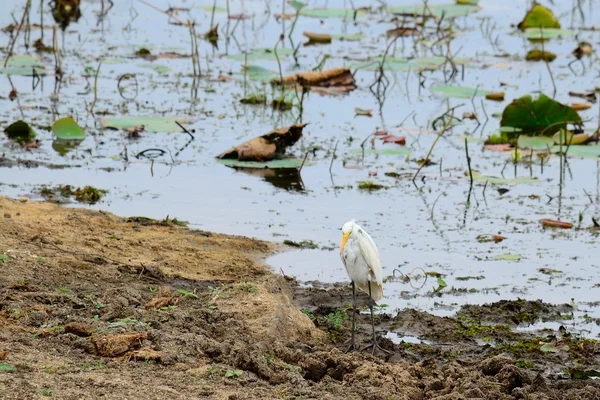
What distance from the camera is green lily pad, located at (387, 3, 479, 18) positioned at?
61.0 ft

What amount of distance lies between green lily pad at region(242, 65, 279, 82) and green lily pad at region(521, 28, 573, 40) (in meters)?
5.40

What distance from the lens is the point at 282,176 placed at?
10180mm

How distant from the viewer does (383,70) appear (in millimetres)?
14672

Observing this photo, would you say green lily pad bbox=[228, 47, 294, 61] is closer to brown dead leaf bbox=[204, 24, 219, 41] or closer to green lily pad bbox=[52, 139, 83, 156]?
brown dead leaf bbox=[204, 24, 219, 41]

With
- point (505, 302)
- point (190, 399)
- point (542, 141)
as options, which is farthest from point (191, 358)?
point (542, 141)

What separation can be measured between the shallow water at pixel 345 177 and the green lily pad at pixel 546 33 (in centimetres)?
134

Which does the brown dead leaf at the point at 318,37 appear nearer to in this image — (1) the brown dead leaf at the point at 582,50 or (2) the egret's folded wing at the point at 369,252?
(1) the brown dead leaf at the point at 582,50

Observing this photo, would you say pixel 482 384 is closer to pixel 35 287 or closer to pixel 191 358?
pixel 191 358

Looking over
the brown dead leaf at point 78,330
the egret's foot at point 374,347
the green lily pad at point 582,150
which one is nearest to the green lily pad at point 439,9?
the green lily pad at point 582,150

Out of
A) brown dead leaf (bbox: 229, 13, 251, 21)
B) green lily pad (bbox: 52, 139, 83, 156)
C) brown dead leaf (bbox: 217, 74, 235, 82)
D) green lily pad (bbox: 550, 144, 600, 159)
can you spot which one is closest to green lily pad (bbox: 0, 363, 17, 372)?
green lily pad (bbox: 52, 139, 83, 156)

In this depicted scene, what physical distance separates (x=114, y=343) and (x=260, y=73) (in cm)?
917

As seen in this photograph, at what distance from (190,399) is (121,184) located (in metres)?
5.16

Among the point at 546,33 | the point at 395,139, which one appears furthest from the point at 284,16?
the point at 395,139

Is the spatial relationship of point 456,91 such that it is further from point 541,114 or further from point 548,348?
point 548,348
